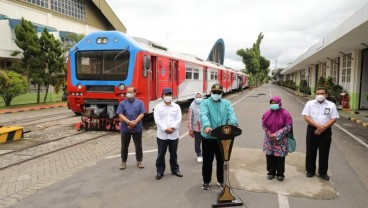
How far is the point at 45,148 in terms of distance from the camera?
8109 mm

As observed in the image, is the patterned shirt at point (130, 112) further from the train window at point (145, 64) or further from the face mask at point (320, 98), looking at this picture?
the train window at point (145, 64)

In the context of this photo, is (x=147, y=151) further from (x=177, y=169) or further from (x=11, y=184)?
(x=11, y=184)

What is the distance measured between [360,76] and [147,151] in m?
16.8

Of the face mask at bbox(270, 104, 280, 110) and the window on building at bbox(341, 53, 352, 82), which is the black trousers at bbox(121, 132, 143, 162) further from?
the window on building at bbox(341, 53, 352, 82)

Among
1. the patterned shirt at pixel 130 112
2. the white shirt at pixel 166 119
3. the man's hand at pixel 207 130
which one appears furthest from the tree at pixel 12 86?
the man's hand at pixel 207 130

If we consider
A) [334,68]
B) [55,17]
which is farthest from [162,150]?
[55,17]

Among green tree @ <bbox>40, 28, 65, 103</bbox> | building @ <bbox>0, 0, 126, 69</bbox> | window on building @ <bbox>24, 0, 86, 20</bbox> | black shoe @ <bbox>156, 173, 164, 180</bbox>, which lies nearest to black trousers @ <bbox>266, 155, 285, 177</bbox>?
black shoe @ <bbox>156, 173, 164, 180</bbox>

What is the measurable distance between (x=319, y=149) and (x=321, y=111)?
2.38 feet

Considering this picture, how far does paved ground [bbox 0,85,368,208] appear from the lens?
15.5ft

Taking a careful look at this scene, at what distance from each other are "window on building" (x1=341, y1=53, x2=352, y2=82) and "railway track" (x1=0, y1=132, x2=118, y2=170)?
1850cm

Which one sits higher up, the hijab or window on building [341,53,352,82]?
window on building [341,53,352,82]

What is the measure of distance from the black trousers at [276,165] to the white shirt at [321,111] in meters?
1.00

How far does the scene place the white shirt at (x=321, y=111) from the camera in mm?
5727

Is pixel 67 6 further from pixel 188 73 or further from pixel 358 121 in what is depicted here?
pixel 358 121
